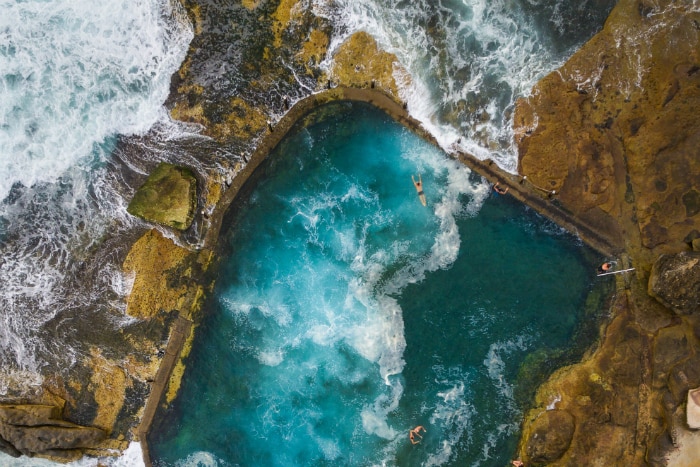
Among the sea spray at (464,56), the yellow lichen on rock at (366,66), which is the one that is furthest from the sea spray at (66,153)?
the sea spray at (464,56)

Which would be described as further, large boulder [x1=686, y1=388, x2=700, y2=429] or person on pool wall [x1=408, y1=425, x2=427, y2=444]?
person on pool wall [x1=408, y1=425, x2=427, y2=444]

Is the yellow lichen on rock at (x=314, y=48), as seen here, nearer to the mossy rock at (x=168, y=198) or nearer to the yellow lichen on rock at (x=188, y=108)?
the yellow lichen on rock at (x=188, y=108)

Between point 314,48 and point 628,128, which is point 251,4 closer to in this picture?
point 314,48

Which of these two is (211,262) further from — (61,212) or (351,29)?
(351,29)

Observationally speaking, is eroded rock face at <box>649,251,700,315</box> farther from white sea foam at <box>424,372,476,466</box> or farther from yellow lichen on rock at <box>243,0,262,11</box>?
yellow lichen on rock at <box>243,0,262,11</box>

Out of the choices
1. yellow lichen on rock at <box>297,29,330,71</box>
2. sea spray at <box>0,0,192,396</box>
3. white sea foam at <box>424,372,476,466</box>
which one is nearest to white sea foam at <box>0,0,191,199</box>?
sea spray at <box>0,0,192,396</box>

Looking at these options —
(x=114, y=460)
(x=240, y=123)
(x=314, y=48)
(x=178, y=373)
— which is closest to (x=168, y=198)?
(x=240, y=123)
